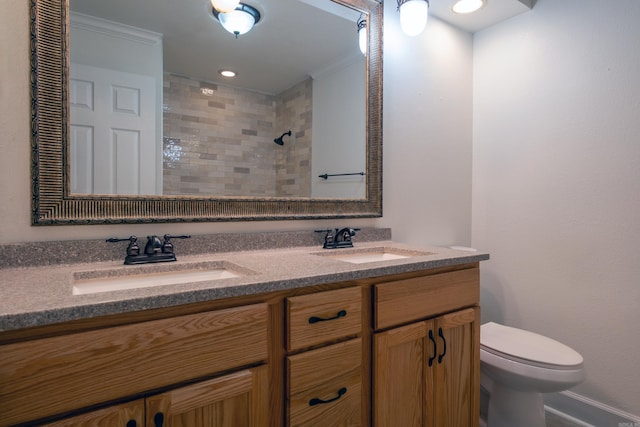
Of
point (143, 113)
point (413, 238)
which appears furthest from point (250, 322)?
point (413, 238)

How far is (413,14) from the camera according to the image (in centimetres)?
171

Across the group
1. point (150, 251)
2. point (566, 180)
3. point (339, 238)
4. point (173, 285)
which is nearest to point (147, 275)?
point (150, 251)

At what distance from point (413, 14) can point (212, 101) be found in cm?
110

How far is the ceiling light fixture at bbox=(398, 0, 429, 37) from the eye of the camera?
1.70m

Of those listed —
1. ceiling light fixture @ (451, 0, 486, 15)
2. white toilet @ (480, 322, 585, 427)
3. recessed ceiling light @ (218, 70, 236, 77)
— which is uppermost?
ceiling light fixture @ (451, 0, 486, 15)

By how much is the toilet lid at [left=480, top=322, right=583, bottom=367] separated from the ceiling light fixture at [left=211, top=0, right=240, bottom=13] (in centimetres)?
182

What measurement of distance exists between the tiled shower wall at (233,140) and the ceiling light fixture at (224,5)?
0.95 ft

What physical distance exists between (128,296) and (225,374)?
1.00ft

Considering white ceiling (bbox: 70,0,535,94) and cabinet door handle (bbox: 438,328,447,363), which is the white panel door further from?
cabinet door handle (bbox: 438,328,447,363)

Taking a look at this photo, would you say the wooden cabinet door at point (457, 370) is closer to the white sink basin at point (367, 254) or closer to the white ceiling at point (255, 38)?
the white sink basin at point (367, 254)

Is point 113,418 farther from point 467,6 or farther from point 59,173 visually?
point 467,6

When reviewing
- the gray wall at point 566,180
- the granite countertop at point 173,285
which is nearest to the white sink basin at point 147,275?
the granite countertop at point 173,285

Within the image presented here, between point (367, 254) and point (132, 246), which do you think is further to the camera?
point (367, 254)

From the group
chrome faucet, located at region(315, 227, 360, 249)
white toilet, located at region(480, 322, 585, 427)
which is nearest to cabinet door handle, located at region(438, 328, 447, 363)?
white toilet, located at region(480, 322, 585, 427)
